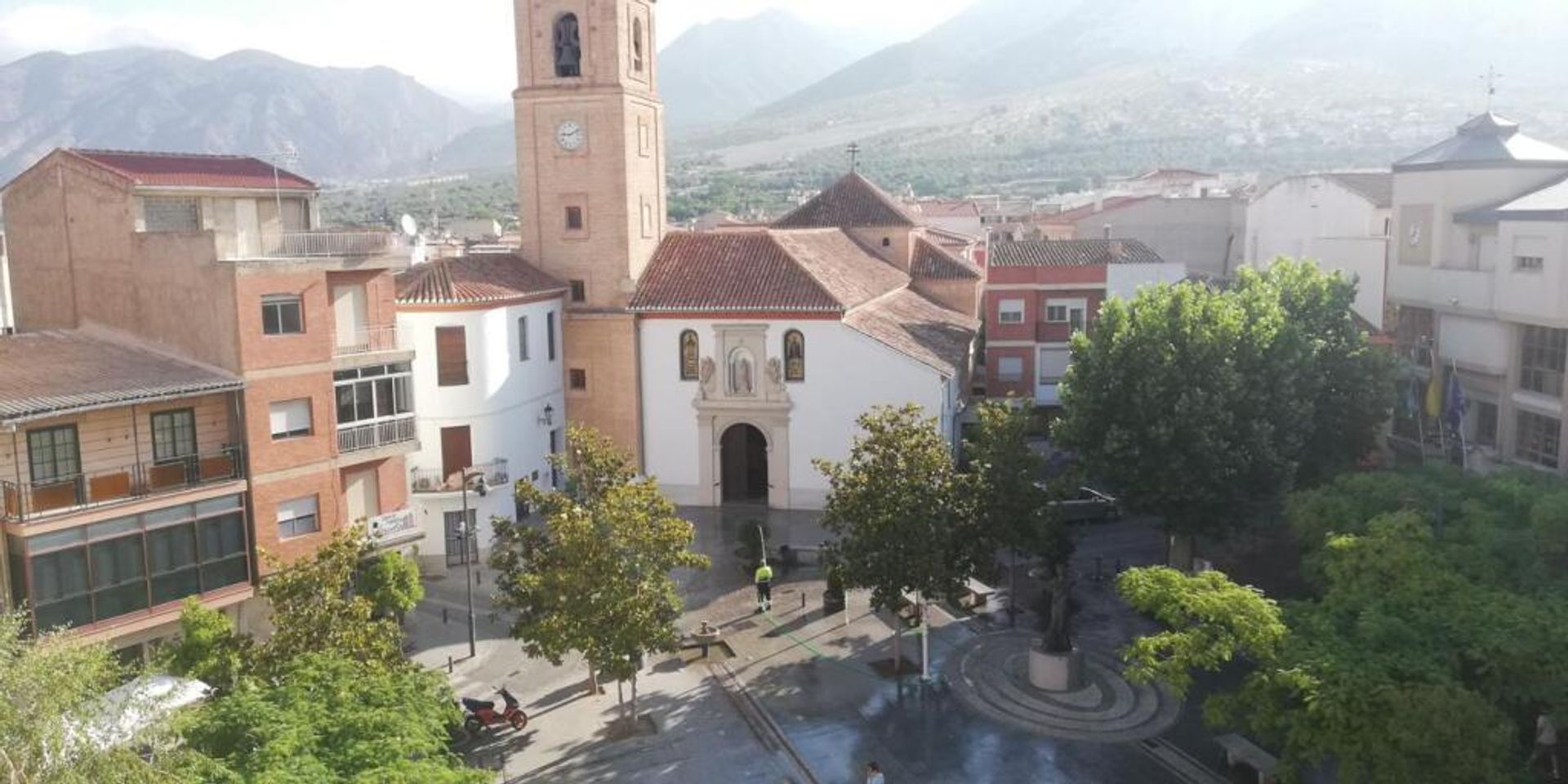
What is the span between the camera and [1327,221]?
52.9 m

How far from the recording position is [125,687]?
17.8 meters

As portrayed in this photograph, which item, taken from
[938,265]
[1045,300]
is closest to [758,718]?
[938,265]

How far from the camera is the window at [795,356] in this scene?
3872cm

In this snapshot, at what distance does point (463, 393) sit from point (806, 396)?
1097cm

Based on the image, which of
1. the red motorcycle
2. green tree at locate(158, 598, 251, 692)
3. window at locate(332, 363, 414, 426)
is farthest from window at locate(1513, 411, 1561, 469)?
green tree at locate(158, 598, 251, 692)

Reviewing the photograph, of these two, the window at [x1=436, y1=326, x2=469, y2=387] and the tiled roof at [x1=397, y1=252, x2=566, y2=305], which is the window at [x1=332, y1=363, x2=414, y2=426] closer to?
the window at [x1=436, y1=326, x2=469, y2=387]

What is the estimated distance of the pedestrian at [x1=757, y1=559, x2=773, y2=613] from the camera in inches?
1221

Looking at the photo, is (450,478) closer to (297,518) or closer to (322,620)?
(297,518)

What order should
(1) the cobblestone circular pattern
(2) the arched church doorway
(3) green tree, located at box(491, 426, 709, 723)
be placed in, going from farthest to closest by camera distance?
(2) the arched church doorway → (1) the cobblestone circular pattern → (3) green tree, located at box(491, 426, 709, 723)

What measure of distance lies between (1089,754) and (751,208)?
369 ft

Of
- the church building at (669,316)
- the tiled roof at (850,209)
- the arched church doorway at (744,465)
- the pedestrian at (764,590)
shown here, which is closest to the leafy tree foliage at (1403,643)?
the pedestrian at (764,590)

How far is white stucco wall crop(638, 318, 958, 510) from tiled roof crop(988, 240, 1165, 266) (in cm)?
1257

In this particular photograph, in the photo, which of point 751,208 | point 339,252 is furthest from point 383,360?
point 751,208

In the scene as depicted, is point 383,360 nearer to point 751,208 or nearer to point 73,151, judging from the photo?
point 73,151
